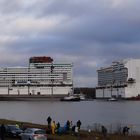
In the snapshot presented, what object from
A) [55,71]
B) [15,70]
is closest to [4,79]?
[15,70]

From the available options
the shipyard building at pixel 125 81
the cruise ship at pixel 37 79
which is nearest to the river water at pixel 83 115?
the cruise ship at pixel 37 79

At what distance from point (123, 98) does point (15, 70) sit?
44424 mm

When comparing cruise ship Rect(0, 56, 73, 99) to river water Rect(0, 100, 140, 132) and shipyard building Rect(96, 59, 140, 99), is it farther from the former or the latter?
river water Rect(0, 100, 140, 132)

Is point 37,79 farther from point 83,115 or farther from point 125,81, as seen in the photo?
point 83,115

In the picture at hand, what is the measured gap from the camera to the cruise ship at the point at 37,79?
155 meters

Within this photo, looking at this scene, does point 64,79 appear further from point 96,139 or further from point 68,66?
point 96,139

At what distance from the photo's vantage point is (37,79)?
160m

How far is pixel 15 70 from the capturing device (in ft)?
535

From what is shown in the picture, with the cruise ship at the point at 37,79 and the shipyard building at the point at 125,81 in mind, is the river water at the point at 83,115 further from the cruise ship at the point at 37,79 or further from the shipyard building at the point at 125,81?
the shipyard building at the point at 125,81

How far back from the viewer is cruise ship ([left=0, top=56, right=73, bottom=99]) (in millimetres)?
154837

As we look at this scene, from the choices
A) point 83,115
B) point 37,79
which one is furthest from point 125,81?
point 83,115

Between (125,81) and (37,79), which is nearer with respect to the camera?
(37,79)

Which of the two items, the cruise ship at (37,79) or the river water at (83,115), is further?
the cruise ship at (37,79)

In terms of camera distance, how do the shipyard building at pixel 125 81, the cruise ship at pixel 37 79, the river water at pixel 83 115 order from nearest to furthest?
the river water at pixel 83 115 < the cruise ship at pixel 37 79 < the shipyard building at pixel 125 81
